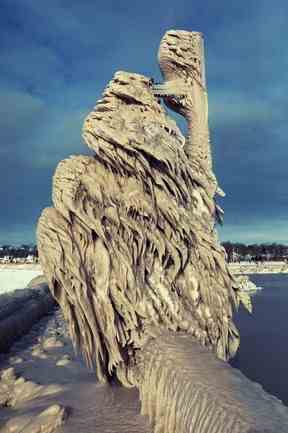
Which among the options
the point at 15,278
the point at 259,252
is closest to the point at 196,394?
the point at 15,278

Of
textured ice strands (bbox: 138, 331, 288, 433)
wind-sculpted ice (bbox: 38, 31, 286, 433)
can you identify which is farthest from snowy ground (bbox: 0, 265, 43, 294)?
textured ice strands (bbox: 138, 331, 288, 433)

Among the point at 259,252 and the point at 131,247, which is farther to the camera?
the point at 259,252

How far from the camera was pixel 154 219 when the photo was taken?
5660mm

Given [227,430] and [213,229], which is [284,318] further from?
[227,430]

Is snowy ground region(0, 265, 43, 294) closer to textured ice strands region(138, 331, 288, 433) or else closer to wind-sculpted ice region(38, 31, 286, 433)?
wind-sculpted ice region(38, 31, 286, 433)

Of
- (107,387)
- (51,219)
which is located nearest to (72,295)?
(51,219)

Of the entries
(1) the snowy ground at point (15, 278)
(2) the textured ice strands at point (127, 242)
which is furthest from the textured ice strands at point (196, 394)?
(1) the snowy ground at point (15, 278)

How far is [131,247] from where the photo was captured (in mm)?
5582

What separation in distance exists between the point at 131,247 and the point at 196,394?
7.36 ft

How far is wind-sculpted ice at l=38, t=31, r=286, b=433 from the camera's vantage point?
5340 mm

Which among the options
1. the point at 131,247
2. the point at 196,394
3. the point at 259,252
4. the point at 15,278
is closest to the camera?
the point at 196,394

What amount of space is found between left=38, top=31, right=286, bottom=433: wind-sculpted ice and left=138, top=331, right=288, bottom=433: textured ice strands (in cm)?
9

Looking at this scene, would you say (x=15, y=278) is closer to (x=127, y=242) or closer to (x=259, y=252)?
(x=127, y=242)

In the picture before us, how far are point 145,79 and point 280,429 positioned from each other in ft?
15.3
